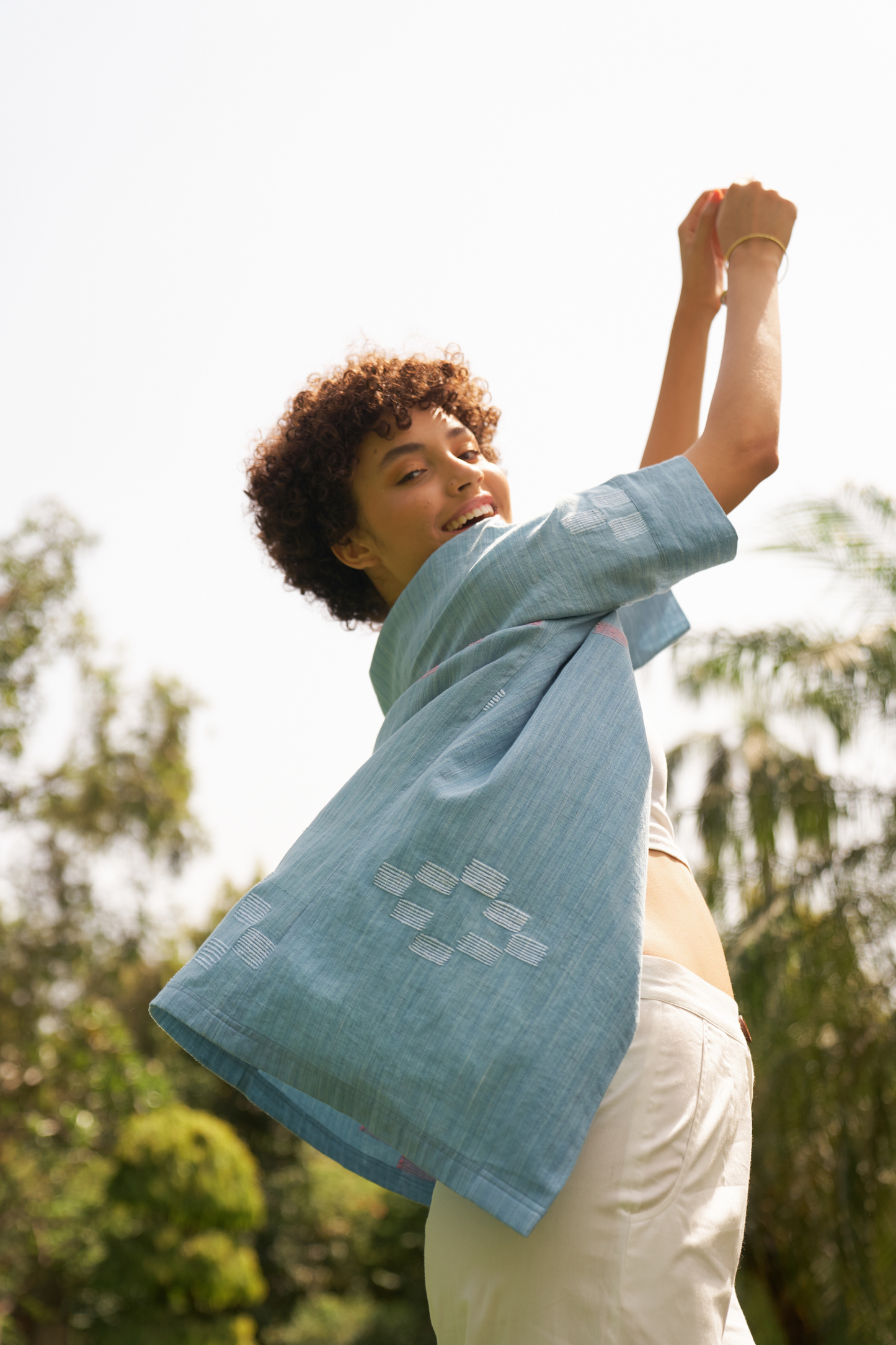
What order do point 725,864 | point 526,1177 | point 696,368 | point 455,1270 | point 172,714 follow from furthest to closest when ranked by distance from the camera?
point 172,714 → point 725,864 → point 696,368 → point 455,1270 → point 526,1177

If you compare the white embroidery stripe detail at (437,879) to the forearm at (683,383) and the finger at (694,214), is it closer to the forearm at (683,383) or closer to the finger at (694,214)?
the forearm at (683,383)

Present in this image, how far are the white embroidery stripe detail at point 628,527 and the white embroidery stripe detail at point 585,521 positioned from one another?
0.01 meters

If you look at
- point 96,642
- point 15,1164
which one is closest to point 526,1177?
point 96,642

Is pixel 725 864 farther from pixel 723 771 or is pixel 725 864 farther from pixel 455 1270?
pixel 455 1270

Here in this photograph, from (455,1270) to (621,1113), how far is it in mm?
208

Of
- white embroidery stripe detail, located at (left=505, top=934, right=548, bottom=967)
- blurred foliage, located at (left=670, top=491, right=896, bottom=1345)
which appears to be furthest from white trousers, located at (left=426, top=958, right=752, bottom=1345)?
blurred foliage, located at (left=670, top=491, right=896, bottom=1345)

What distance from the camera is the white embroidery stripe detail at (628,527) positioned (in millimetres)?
999

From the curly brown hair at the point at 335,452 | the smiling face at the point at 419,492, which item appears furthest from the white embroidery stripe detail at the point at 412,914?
the curly brown hair at the point at 335,452

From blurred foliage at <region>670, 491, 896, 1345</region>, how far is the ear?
299 centimetres

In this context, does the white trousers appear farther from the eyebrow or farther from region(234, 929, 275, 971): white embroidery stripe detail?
the eyebrow

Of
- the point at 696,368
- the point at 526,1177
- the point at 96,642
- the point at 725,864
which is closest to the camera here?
the point at 526,1177

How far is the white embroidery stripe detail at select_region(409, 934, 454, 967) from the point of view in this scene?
850mm

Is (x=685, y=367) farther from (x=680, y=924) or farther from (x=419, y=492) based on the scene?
(x=680, y=924)

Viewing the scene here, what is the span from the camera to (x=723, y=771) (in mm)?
4805
